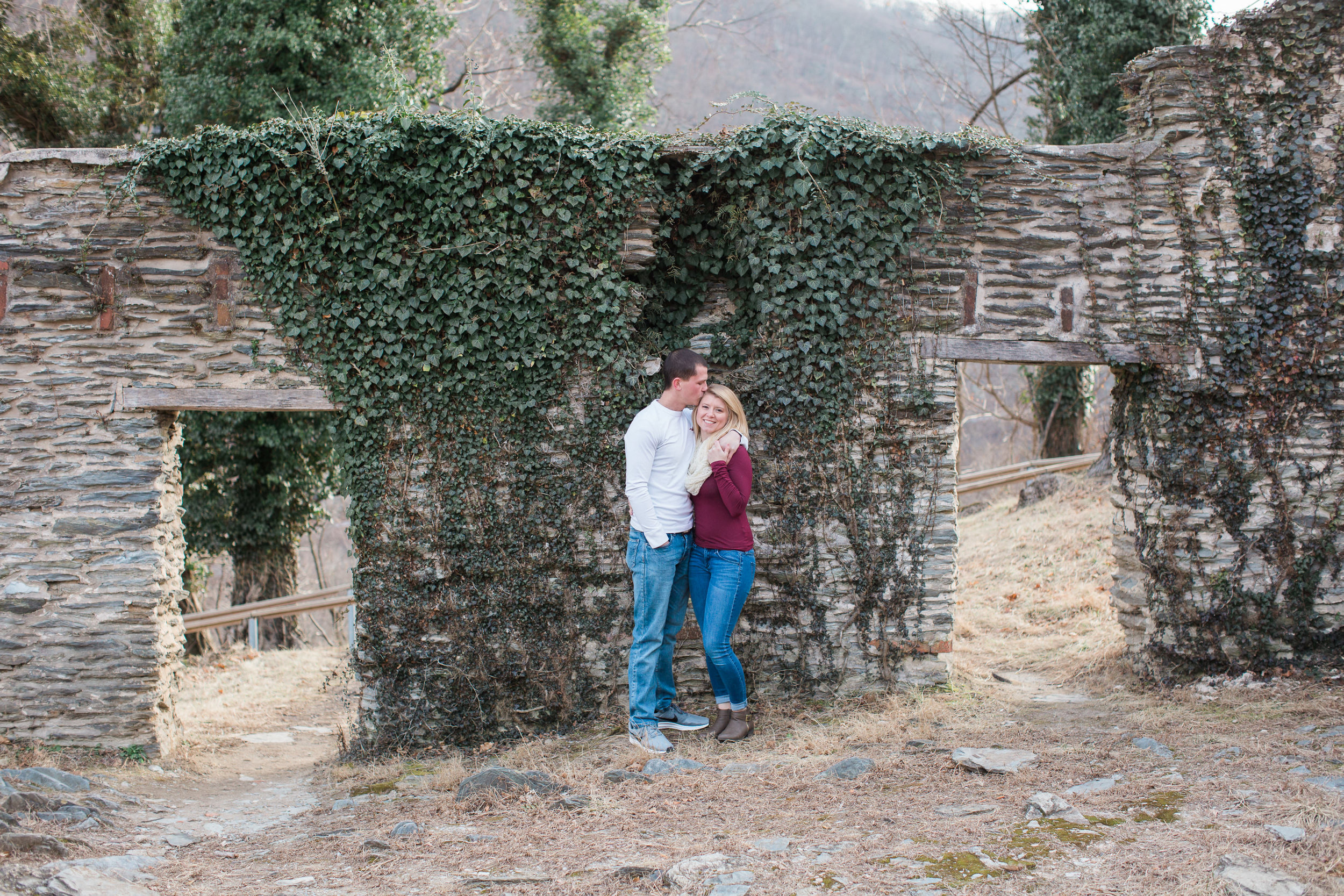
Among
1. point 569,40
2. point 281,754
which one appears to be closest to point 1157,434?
point 281,754

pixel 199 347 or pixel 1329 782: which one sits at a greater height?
pixel 199 347

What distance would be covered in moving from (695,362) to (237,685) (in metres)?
6.35

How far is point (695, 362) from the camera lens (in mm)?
4812

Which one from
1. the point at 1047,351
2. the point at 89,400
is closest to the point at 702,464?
the point at 1047,351

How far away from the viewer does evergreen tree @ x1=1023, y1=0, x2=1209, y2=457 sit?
10391mm

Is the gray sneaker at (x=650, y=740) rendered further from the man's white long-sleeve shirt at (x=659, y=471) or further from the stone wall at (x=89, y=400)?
the stone wall at (x=89, y=400)

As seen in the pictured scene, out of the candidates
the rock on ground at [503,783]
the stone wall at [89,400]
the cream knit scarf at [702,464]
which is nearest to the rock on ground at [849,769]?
the rock on ground at [503,783]

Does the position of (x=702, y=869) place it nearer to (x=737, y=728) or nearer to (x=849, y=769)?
(x=849, y=769)

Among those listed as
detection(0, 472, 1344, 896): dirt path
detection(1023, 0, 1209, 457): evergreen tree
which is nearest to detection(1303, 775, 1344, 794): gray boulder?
detection(0, 472, 1344, 896): dirt path

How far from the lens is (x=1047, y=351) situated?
5891 millimetres

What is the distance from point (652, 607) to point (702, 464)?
2.60 ft

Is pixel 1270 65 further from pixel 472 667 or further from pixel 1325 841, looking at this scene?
pixel 472 667

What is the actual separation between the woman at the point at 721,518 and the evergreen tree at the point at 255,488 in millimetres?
6217

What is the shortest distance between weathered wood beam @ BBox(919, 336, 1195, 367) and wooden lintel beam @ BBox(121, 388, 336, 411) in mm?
3771
